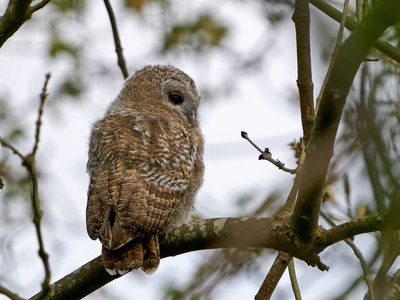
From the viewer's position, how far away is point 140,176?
4148 mm

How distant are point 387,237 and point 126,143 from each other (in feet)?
8.23

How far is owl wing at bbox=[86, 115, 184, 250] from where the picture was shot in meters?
3.78

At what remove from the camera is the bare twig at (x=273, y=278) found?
141 inches

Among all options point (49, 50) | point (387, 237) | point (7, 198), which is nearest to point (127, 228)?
point (387, 237)

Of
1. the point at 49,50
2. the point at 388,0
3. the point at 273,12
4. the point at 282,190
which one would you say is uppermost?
the point at 49,50

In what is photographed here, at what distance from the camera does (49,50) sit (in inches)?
314

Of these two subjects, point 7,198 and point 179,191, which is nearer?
point 179,191

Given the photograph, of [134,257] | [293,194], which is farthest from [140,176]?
[293,194]

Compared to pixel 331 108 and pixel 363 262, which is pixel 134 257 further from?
pixel 331 108

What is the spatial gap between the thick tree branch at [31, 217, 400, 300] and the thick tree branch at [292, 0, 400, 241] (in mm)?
89

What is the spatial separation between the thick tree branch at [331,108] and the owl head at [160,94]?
2305mm

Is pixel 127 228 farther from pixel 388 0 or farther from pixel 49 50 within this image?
pixel 49 50

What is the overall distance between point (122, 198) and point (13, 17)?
1.26 meters

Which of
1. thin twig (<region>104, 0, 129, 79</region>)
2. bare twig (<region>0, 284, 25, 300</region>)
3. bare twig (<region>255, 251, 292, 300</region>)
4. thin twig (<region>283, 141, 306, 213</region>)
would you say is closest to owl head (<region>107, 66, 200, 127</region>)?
thin twig (<region>104, 0, 129, 79</region>)
